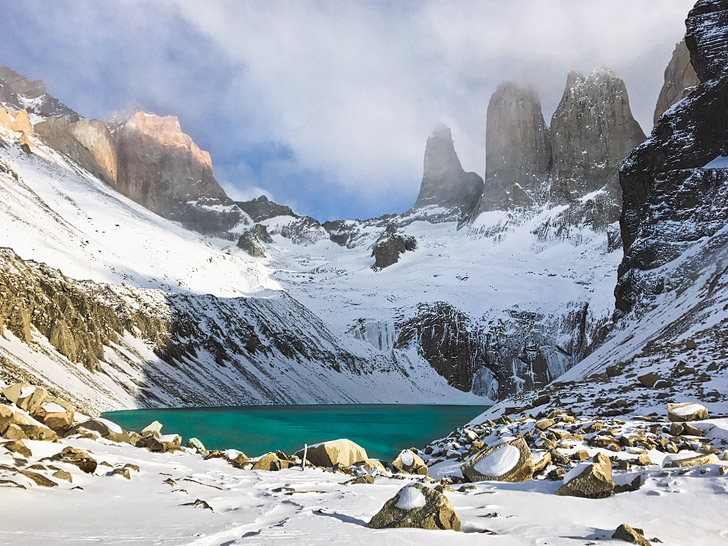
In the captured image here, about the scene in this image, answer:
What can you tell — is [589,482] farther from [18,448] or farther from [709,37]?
[709,37]

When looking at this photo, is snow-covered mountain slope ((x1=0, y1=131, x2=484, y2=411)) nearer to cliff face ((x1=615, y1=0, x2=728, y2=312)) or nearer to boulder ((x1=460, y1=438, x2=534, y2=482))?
boulder ((x1=460, y1=438, x2=534, y2=482))

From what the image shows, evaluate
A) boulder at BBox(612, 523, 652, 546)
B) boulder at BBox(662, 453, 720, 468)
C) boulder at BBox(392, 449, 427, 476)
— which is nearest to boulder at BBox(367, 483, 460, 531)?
boulder at BBox(612, 523, 652, 546)

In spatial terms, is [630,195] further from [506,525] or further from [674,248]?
[506,525]

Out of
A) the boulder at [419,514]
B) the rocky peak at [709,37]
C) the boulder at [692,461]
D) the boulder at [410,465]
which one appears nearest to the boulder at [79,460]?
the boulder at [419,514]

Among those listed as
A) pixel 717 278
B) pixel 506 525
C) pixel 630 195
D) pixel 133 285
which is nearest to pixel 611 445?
pixel 506 525

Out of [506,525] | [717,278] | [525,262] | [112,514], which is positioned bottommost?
[506,525]

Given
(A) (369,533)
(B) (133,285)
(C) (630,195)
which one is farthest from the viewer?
Result: (B) (133,285)

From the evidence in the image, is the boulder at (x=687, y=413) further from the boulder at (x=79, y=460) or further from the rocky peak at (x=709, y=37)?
the rocky peak at (x=709, y=37)
